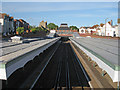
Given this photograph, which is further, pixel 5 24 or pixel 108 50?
pixel 5 24

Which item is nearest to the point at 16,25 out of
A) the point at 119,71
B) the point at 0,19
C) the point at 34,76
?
the point at 0,19

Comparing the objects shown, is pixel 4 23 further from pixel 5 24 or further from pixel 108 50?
pixel 108 50

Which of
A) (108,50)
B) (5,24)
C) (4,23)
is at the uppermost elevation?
(4,23)

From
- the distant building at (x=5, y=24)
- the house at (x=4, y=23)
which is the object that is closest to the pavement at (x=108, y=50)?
the distant building at (x=5, y=24)

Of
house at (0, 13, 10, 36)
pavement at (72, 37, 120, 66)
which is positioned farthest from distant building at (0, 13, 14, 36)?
pavement at (72, 37, 120, 66)

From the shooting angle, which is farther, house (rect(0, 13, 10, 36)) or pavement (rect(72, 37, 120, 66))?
house (rect(0, 13, 10, 36))

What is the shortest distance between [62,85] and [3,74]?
621 cm

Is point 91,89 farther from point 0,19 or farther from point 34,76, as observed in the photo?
point 0,19

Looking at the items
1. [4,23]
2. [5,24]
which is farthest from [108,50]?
[5,24]

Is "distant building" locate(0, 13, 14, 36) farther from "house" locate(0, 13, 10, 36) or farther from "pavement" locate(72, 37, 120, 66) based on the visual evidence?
"pavement" locate(72, 37, 120, 66)

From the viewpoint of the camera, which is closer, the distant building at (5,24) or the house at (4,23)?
the house at (4,23)

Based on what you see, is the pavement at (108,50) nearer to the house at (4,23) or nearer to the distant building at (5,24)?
the distant building at (5,24)

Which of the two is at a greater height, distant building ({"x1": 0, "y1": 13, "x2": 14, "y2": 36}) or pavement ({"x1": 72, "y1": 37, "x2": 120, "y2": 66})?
distant building ({"x1": 0, "y1": 13, "x2": 14, "y2": 36})

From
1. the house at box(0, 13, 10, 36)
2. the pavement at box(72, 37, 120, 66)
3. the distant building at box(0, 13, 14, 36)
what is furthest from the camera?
the distant building at box(0, 13, 14, 36)
